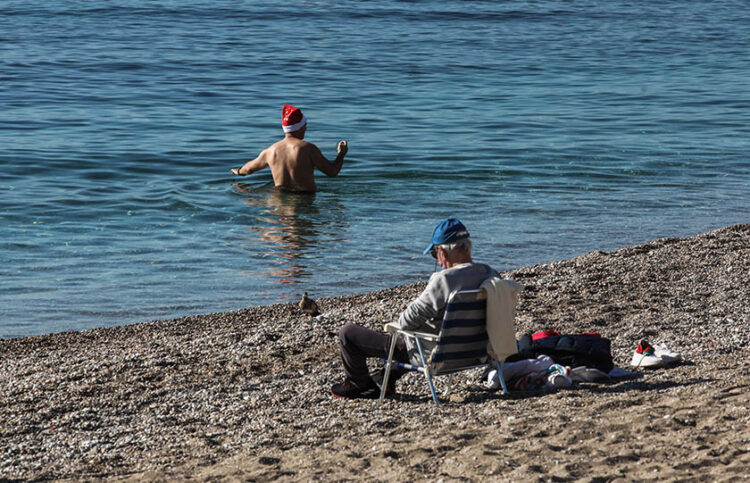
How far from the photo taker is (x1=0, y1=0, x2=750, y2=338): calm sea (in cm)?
1052

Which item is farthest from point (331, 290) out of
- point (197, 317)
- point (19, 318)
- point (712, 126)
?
point (712, 126)

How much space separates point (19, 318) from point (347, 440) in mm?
4709

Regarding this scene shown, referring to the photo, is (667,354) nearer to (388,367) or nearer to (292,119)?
(388,367)

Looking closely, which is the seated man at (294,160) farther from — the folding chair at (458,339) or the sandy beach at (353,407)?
the folding chair at (458,339)

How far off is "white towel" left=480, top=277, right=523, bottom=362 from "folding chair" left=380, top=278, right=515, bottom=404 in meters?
0.01

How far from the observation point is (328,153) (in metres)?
17.7

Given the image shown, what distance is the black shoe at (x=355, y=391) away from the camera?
5949mm

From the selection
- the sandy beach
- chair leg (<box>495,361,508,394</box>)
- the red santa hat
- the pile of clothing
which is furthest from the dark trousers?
the red santa hat

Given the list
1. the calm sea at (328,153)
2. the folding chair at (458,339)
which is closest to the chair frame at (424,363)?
the folding chair at (458,339)

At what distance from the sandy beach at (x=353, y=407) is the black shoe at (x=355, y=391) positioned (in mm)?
58

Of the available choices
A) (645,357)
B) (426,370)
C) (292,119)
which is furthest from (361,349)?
(292,119)

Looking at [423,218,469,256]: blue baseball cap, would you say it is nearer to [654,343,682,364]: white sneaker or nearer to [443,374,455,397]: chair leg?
[443,374,455,397]: chair leg

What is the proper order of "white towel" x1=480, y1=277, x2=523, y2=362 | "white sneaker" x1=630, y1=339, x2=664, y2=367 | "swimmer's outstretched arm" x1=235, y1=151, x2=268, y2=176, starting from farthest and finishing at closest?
"swimmer's outstretched arm" x1=235, y1=151, x2=268, y2=176 < "white sneaker" x1=630, y1=339, x2=664, y2=367 < "white towel" x1=480, y1=277, x2=523, y2=362

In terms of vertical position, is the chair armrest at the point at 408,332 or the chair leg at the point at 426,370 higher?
the chair armrest at the point at 408,332
